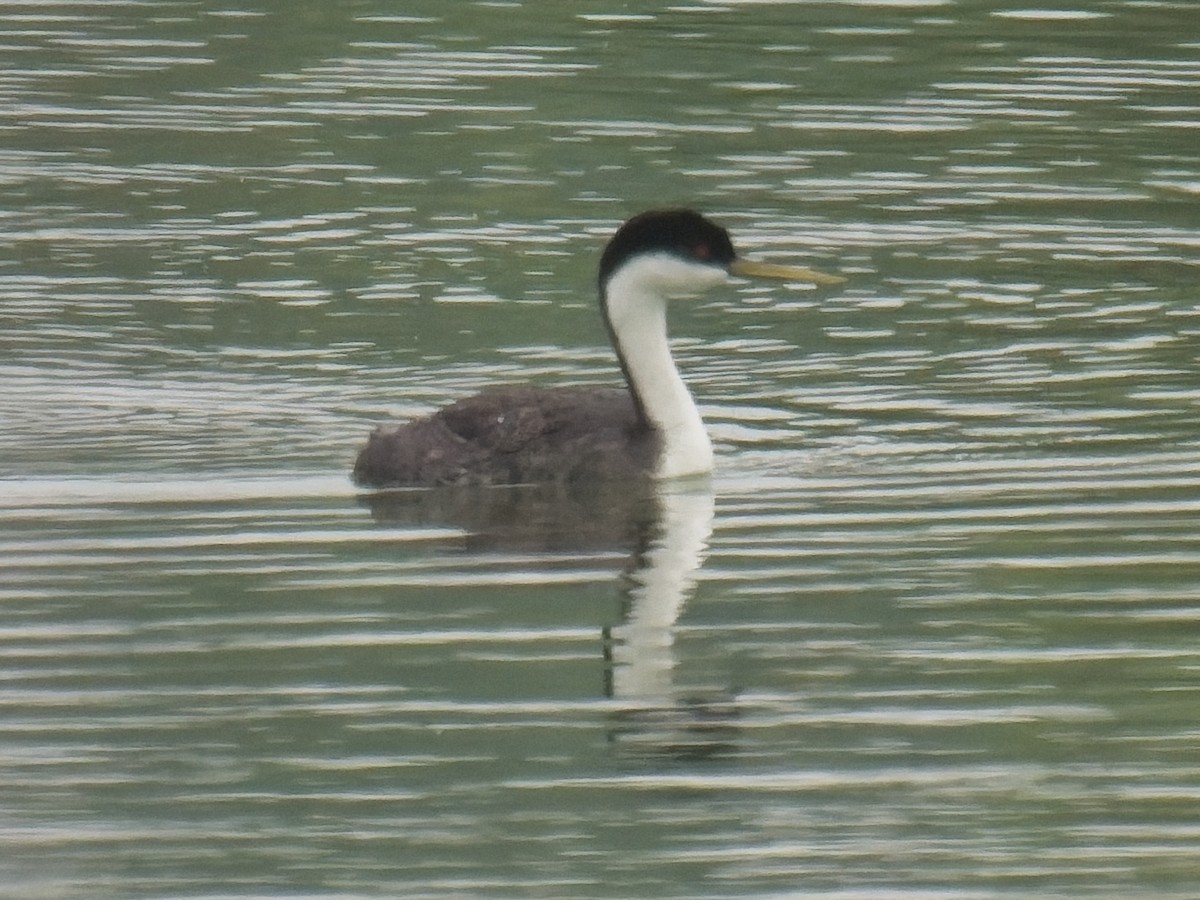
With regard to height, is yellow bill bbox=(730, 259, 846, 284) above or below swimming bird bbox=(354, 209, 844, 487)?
above

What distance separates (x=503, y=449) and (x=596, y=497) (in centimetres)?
47

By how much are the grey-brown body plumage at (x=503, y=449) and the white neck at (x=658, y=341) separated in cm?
15

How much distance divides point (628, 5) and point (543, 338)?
12376mm

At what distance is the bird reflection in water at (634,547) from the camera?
34.2 feet

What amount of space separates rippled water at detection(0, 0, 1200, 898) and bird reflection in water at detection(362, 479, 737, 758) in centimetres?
4

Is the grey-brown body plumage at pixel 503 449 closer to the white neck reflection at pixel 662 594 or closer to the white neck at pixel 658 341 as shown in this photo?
the white neck at pixel 658 341

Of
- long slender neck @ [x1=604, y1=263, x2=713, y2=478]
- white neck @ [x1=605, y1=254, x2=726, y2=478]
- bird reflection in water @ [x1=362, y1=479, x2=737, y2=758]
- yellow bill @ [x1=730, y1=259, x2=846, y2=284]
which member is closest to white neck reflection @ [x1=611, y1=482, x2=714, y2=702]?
bird reflection in water @ [x1=362, y1=479, x2=737, y2=758]

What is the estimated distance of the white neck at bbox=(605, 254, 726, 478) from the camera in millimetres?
15156

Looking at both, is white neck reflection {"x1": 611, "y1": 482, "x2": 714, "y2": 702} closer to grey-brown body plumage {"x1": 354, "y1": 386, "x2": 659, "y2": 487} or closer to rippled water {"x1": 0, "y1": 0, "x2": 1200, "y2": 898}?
rippled water {"x1": 0, "y1": 0, "x2": 1200, "y2": 898}

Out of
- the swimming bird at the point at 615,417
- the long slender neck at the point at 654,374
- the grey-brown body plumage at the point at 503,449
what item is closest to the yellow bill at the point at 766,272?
the swimming bird at the point at 615,417

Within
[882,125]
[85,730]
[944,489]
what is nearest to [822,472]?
[944,489]

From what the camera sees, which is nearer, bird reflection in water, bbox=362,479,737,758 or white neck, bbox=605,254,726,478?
bird reflection in water, bbox=362,479,737,758

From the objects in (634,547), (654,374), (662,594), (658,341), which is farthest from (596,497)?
(662,594)

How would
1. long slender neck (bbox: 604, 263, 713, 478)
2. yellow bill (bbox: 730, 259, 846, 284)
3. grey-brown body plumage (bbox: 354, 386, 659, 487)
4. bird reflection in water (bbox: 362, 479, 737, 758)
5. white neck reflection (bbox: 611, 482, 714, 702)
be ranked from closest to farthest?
bird reflection in water (bbox: 362, 479, 737, 758) → white neck reflection (bbox: 611, 482, 714, 702) → grey-brown body plumage (bbox: 354, 386, 659, 487) → long slender neck (bbox: 604, 263, 713, 478) → yellow bill (bbox: 730, 259, 846, 284)
